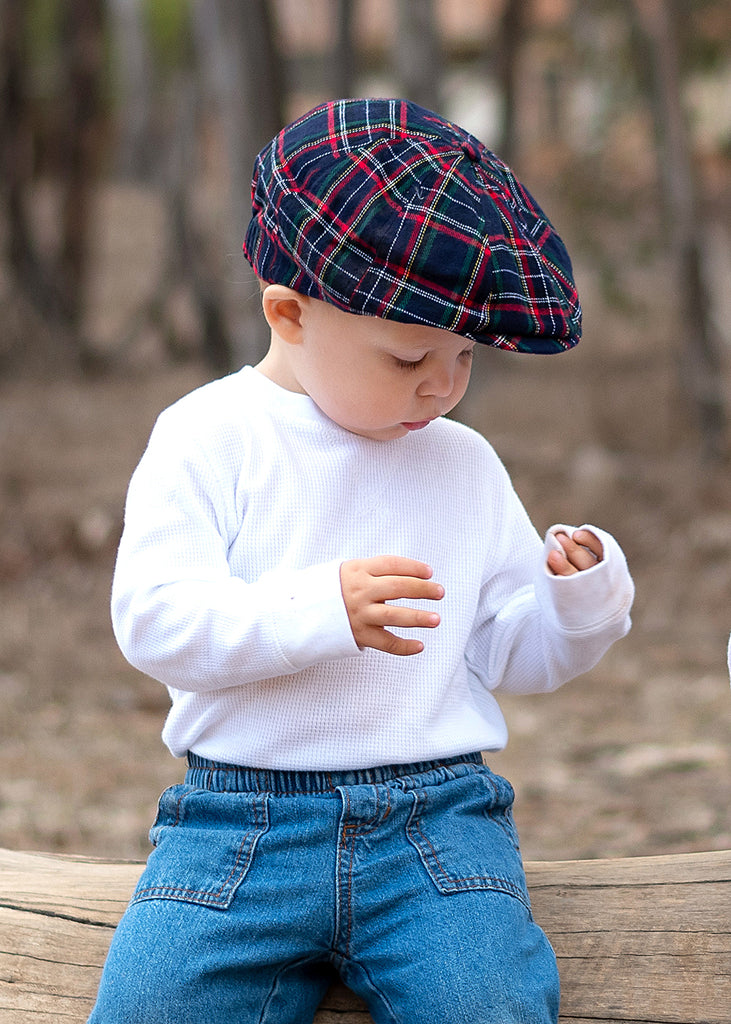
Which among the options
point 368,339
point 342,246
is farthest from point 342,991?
point 342,246

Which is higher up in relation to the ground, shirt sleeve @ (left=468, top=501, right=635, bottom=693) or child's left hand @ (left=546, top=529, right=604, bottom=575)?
child's left hand @ (left=546, top=529, right=604, bottom=575)

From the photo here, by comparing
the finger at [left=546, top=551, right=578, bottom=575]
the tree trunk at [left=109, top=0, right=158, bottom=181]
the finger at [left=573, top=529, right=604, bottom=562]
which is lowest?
the tree trunk at [left=109, top=0, right=158, bottom=181]

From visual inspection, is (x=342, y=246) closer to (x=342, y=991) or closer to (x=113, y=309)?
(x=342, y=991)

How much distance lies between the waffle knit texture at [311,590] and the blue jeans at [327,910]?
6cm

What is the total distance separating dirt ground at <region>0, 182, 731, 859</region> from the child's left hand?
163 cm

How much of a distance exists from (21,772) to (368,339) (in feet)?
8.43

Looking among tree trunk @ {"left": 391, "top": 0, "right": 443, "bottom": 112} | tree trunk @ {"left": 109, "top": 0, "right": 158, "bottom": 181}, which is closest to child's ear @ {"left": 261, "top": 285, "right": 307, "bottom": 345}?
tree trunk @ {"left": 391, "top": 0, "right": 443, "bottom": 112}

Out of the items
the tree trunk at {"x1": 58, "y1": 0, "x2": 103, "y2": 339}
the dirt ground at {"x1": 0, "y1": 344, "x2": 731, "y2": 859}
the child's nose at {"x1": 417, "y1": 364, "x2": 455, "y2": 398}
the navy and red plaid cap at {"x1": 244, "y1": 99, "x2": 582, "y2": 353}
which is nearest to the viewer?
the navy and red plaid cap at {"x1": 244, "y1": 99, "x2": 582, "y2": 353}

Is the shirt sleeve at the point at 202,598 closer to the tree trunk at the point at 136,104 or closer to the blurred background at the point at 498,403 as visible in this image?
the blurred background at the point at 498,403

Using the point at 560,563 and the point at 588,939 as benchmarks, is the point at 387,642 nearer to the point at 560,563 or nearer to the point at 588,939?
the point at 560,563

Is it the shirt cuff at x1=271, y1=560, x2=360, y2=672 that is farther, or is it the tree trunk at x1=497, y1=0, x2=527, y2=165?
the tree trunk at x1=497, y1=0, x2=527, y2=165

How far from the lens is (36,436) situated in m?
7.30

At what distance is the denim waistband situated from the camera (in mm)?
1540

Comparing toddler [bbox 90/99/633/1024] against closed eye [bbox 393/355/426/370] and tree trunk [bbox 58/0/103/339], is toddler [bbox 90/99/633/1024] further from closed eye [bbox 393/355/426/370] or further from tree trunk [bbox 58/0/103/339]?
tree trunk [bbox 58/0/103/339]
